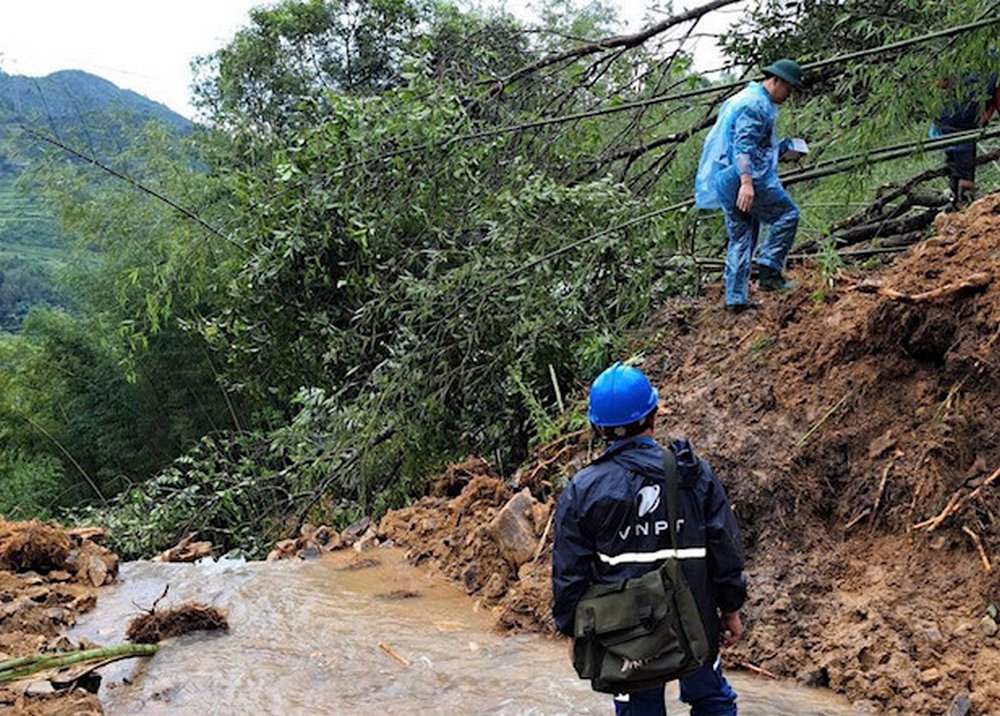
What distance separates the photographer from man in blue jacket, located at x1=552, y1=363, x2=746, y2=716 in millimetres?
2564

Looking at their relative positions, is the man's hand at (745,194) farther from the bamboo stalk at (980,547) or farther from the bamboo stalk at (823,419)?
the bamboo stalk at (980,547)

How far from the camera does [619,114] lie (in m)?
8.13

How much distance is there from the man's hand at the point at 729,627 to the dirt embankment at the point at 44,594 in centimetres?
239

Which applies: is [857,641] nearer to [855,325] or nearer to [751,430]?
[751,430]

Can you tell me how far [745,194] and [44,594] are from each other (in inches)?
184

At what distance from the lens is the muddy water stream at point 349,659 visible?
143 inches

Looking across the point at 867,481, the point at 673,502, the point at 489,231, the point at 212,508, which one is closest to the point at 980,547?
the point at 867,481

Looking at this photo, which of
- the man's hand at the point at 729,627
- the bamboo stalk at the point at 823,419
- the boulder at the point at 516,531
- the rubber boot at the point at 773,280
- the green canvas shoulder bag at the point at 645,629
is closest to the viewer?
the green canvas shoulder bag at the point at 645,629

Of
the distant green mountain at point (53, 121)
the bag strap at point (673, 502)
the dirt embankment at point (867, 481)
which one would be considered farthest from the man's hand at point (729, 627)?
the distant green mountain at point (53, 121)

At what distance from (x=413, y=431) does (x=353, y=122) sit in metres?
2.32

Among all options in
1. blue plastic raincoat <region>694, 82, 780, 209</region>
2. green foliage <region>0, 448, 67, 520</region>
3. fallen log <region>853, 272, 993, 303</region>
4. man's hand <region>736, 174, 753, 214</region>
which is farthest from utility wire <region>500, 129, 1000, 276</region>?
green foliage <region>0, 448, 67, 520</region>

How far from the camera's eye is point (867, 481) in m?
4.04

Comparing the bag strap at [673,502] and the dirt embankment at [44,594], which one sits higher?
the bag strap at [673,502]

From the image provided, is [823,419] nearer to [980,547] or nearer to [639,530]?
[980,547]
